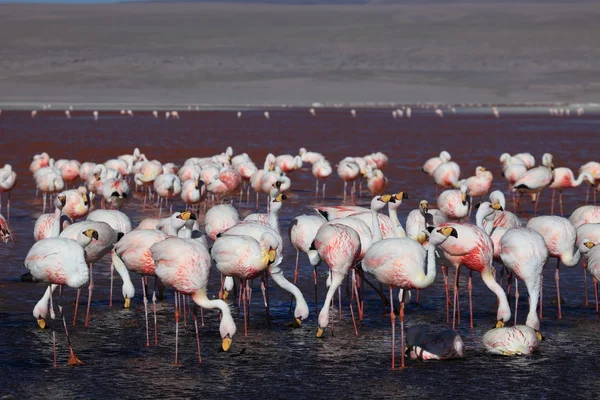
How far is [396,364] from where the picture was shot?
905 centimetres

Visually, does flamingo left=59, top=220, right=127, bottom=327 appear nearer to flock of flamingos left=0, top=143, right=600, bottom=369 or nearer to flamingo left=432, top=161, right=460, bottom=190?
flock of flamingos left=0, top=143, right=600, bottom=369

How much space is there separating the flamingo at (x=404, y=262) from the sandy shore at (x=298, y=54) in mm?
75912

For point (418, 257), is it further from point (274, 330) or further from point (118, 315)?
point (118, 315)

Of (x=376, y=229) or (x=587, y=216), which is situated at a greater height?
(x=587, y=216)

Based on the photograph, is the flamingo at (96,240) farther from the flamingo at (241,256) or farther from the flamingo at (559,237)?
the flamingo at (559,237)

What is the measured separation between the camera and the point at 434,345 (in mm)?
9102

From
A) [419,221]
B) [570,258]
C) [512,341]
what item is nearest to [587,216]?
[570,258]

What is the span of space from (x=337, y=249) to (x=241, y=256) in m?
0.94

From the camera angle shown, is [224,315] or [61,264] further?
[224,315]

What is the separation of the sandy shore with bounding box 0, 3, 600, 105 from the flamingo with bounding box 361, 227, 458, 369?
7591cm

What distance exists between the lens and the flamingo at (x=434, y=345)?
9070 millimetres

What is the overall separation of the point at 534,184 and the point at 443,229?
8687 millimetres

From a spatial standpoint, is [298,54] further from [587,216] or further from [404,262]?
[404,262]

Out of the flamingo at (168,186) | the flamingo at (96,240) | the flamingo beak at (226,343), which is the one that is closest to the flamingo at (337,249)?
the flamingo beak at (226,343)
